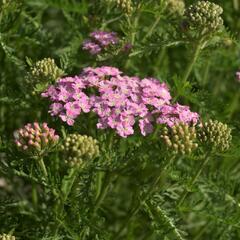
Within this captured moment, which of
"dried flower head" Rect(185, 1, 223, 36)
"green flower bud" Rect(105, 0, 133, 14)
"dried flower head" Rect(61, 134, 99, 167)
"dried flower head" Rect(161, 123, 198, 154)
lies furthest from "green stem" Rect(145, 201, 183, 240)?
"green flower bud" Rect(105, 0, 133, 14)

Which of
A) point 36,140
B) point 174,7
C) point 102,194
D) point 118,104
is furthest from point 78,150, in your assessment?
point 174,7

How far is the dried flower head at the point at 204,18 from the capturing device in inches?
133

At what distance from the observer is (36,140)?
9.55ft

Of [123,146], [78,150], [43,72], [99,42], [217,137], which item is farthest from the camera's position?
[123,146]

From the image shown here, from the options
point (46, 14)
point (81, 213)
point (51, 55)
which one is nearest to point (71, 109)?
point (81, 213)

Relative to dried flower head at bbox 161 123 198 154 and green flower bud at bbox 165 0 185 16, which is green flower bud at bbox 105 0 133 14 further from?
dried flower head at bbox 161 123 198 154

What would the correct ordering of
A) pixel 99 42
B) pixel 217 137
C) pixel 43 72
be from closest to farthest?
pixel 217 137 → pixel 43 72 → pixel 99 42

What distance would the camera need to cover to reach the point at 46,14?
6.01 metres

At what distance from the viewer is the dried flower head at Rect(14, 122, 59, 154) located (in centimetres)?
291

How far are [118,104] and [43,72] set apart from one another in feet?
1.64

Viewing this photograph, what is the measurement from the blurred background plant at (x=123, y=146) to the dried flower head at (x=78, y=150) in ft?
0.05

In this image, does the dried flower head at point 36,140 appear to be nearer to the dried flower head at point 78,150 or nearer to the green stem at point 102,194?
the dried flower head at point 78,150

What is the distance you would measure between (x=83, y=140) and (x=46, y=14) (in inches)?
135

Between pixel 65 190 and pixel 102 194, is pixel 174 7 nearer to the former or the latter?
pixel 102 194
